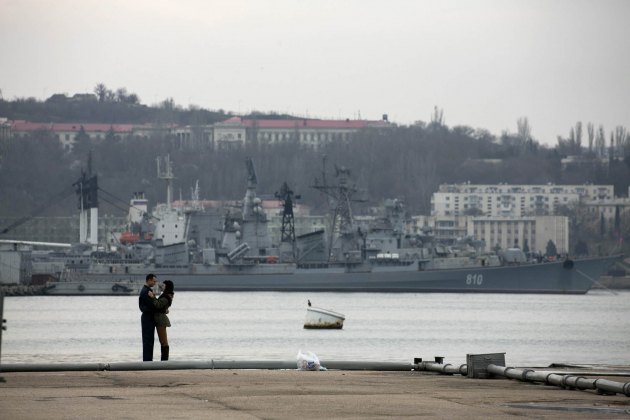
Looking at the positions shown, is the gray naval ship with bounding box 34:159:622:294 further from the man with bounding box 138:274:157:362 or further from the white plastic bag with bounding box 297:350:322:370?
the white plastic bag with bounding box 297:350:322:370

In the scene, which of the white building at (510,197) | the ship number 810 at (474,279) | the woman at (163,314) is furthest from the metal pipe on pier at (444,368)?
the white building at (510,197)

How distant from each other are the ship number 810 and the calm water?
23.3ft

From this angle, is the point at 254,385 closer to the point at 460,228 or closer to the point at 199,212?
the point at 199,212

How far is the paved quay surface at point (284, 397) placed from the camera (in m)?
11.3

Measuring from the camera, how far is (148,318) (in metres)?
17.5

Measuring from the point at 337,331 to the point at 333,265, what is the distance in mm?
47565

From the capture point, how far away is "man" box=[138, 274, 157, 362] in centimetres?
1734

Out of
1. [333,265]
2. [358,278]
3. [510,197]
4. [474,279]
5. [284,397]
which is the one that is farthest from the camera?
[510,197]

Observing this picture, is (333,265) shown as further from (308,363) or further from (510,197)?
(510,197)

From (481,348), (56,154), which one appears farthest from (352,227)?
(56,154)

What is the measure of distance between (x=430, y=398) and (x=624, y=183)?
586 feet

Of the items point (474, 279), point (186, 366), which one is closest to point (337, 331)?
point (186, 366)

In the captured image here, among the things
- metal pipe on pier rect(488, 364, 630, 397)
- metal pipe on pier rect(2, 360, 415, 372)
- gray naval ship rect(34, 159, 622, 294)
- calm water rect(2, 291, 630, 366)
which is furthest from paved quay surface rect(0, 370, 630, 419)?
gray naval ship rect(34, 159, 622, 294)

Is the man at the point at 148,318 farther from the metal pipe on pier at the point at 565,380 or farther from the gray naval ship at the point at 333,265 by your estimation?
the gray naval ship at the point at 333,265
